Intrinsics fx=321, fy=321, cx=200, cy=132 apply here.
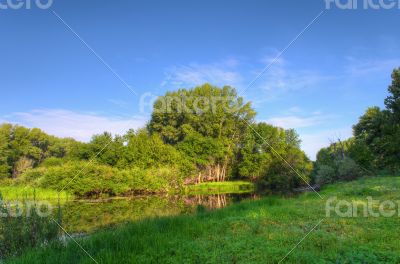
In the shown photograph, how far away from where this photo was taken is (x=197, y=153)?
5331 centimetres

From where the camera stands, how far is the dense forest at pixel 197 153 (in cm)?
3334

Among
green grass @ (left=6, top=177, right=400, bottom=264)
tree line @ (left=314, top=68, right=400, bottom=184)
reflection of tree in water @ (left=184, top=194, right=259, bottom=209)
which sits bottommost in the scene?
reflection of tree in water @ (left=184, top=194, right=259, bottom=209)

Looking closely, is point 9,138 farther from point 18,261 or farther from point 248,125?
point 18,261

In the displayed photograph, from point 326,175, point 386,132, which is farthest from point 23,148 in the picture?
point 386,132

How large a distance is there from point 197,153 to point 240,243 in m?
46.6

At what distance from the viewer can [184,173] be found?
160 feet

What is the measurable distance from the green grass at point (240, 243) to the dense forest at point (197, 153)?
2409 cm

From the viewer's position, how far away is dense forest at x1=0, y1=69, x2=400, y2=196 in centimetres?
3334

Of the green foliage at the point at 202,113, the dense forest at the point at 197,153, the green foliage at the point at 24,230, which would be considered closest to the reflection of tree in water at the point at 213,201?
the dense forest at the point at 197,153

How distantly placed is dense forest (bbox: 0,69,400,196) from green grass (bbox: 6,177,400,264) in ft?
79.0

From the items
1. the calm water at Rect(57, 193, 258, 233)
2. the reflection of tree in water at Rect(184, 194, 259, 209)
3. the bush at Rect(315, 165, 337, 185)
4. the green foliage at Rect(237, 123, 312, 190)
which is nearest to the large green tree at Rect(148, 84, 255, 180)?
the green foliage at Rect(237, 123, 312, 190)

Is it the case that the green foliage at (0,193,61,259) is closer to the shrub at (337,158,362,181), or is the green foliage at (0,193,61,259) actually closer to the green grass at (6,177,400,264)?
the green grass at (6,177,400,264)

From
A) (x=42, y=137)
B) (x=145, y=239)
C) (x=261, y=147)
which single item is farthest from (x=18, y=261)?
(x=42, y=137)

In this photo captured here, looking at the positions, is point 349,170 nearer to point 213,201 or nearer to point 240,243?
point 213,201
